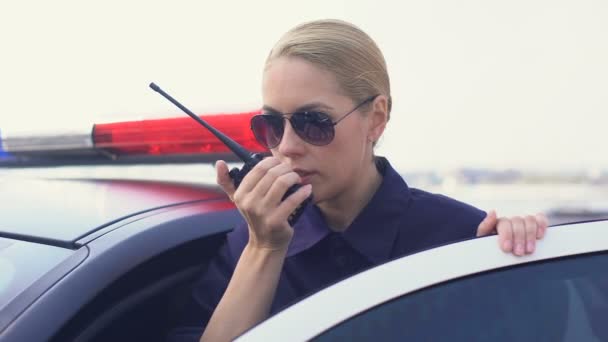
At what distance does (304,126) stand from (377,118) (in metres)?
0.25

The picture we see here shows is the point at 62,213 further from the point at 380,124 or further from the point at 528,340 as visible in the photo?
the point at 528,340

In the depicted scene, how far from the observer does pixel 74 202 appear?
1942 millimetres

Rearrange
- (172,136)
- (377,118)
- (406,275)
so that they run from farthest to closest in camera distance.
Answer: (172,136)
(377,118)
(406,275)

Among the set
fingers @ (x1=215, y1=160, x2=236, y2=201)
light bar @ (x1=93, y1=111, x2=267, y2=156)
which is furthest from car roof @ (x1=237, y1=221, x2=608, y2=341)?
light bar @ (x1=93, y1=111, x2=267, y2=156)

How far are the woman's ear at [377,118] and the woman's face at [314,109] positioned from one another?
0.25ft

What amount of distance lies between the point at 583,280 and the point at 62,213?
1.08m

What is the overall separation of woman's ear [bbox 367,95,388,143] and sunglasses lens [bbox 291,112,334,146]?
18 centimetres

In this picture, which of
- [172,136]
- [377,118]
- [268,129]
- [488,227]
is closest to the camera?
[488,227]

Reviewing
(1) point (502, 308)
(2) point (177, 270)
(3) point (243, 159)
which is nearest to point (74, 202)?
(2) point (177, 270)

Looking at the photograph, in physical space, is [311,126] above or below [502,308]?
above

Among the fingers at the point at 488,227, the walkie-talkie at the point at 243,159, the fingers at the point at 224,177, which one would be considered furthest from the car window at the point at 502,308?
the fingers at the point at 224,177

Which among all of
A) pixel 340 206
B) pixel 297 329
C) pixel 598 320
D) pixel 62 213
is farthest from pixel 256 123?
pixel 598 320

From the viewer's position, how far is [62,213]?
6.06 feet

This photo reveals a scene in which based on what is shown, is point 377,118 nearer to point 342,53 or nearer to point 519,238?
point 342,53
